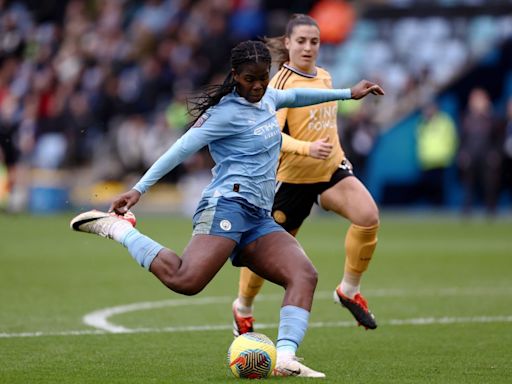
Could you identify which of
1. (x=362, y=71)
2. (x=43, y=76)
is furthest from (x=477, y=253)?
(x=43, y=76)

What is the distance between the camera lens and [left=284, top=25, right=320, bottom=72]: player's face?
9117mm

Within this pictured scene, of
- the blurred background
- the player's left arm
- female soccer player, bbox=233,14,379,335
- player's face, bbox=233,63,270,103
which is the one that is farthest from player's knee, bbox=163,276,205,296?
the blurred background

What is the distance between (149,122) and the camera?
29.8 m

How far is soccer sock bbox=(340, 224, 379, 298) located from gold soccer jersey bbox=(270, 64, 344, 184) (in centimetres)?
51

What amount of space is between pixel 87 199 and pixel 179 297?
52.3 ft

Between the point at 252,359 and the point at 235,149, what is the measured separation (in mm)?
1344

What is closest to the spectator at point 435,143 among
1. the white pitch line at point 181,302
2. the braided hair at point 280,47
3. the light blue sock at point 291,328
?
the white pitch line at point 181,302

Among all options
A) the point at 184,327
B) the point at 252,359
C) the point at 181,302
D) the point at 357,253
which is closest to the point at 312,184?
the point at 357,253

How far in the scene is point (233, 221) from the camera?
7324mm

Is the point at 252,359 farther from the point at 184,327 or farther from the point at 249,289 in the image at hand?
the point at 184,327

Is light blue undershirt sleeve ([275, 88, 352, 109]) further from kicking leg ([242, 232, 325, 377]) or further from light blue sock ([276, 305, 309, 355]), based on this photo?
light blue sock ([276, 305, 309, 355])

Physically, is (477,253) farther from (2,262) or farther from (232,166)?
(232,166)

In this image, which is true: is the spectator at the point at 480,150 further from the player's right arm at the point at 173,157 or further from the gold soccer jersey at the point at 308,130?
the player's right arm at the point at 173,157

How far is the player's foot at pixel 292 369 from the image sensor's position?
7004mm
